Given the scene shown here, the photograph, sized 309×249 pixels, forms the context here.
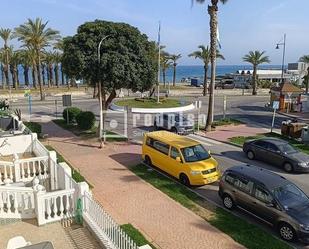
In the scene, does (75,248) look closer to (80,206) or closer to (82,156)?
(80,206)

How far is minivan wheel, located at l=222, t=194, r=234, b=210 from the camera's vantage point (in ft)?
43.3

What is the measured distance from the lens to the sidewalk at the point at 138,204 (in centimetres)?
1091

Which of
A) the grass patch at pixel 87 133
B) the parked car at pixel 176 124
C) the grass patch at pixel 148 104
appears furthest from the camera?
the grass patch at pixel 148 104

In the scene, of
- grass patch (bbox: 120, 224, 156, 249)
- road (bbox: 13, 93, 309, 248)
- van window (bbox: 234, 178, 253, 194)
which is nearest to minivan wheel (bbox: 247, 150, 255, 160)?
road (bbox: 13, 93, 309, 248)

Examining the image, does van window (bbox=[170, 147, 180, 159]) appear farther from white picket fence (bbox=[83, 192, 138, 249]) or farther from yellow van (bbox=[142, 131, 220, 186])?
white picket fence (bbox=[83, 192, 138, 249])

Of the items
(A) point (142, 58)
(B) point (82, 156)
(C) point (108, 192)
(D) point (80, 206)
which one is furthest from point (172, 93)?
(D) point (80, 206)

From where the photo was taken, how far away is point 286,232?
36.6ft

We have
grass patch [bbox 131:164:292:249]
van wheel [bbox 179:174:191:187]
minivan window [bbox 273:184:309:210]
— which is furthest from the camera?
van wheel [bbox 179:174:191:187]

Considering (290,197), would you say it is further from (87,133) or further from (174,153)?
(87,133)

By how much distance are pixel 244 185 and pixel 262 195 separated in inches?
34.2

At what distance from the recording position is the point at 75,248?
8594 mm

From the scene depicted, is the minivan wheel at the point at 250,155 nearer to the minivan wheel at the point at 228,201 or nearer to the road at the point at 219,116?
the road at the point at 219,116

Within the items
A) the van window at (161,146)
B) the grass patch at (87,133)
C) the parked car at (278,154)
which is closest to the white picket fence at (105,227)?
the van window at (161,146)

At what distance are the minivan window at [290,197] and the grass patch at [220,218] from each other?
116 centimetres
